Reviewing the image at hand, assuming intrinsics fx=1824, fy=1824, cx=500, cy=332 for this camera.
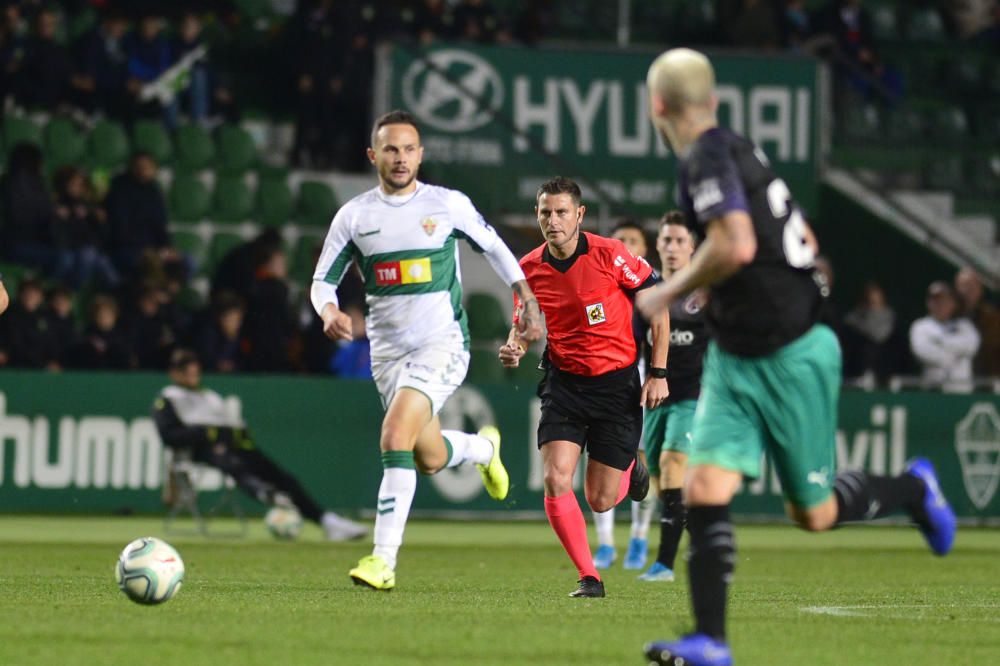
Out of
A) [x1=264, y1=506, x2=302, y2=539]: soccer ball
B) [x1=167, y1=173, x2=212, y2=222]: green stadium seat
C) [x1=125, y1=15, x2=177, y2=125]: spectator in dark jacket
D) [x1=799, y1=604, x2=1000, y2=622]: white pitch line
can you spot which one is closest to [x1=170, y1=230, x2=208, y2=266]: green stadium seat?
[x1=167, y1=173, x2=212, y2=222]: green stadium seat

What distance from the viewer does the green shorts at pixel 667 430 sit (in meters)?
12.1

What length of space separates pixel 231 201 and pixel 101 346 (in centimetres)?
368

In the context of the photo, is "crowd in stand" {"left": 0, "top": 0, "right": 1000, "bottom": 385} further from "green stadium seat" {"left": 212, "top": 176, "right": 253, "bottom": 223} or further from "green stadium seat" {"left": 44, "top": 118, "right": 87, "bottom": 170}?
"green stadium seat" {"left": 212, "top": 176, "right": 253, "bottom": 223}

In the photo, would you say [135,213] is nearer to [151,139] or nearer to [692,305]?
[151,139]

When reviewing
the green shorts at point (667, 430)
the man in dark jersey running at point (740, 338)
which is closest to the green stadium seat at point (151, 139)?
the green shorts at point (667, 430)

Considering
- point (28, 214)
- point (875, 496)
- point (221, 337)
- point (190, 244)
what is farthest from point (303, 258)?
point (875, 496)

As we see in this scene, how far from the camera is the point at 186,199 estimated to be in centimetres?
2119

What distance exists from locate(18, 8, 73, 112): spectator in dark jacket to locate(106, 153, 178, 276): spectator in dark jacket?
5.86 ft

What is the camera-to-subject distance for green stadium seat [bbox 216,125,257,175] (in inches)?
860

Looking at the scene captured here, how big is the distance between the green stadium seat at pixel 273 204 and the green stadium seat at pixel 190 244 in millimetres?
933

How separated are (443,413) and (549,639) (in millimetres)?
11458

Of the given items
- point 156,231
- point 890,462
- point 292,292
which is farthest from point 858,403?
point 156,231

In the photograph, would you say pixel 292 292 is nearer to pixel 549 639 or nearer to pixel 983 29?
pixel 983 29

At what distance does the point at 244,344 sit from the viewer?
62.3 feet
